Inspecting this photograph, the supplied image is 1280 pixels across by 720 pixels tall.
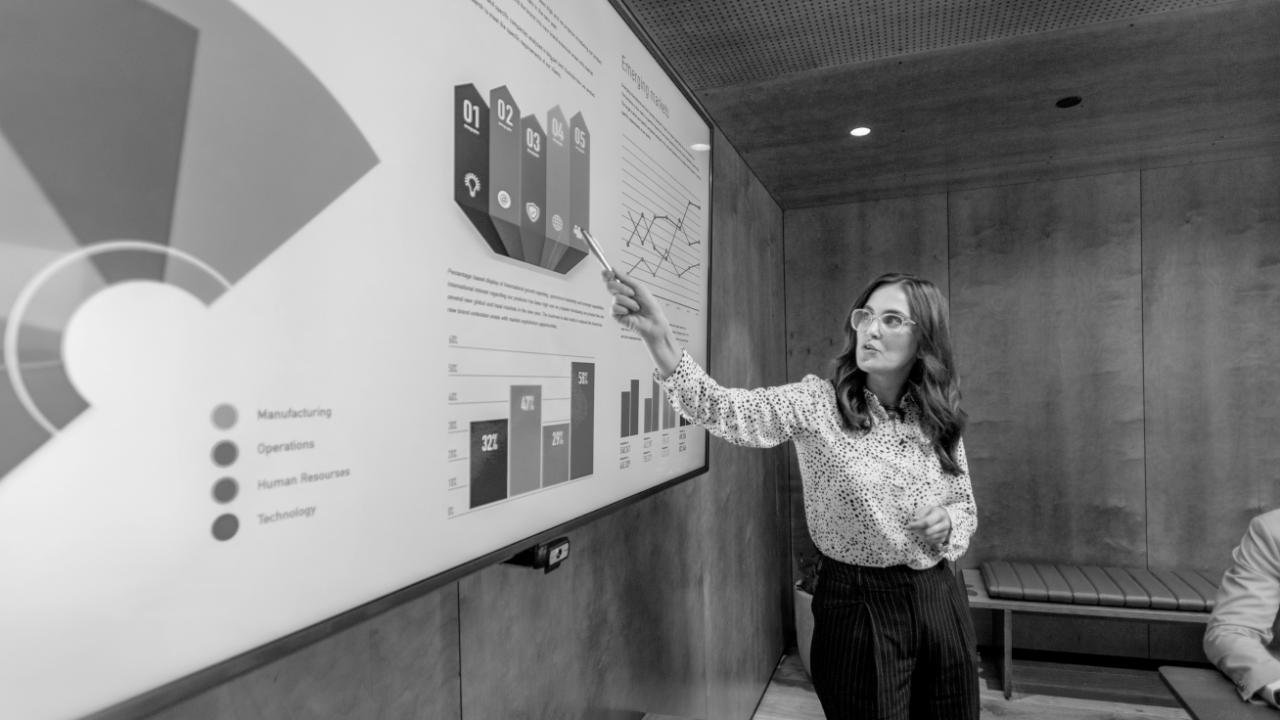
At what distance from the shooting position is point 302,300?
69cm

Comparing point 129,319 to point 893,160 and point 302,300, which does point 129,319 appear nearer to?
point 302,300

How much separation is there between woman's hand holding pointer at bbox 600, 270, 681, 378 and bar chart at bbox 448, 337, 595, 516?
0.42 feet

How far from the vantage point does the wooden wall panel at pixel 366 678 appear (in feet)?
2.52

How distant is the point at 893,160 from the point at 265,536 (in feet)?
10.5

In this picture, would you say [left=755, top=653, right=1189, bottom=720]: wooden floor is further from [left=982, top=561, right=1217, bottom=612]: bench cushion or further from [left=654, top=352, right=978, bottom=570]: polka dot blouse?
[left=654, top=352, right=978, bottom=570]: polka dot blouse

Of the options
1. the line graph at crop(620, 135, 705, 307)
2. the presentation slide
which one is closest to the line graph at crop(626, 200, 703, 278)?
the line graph at crop(620, 135, 705, 307)

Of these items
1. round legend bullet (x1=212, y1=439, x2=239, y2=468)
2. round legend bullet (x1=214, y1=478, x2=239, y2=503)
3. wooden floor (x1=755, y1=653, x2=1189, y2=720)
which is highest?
round legend bullet (x1=212, y1=439, x2=239, y2=468)

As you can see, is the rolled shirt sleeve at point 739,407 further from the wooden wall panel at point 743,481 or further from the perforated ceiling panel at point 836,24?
the perforated ceiling panel at point 836,24

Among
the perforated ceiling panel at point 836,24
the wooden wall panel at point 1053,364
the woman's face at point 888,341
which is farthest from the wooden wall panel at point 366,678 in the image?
the wooden wall panel at point 1053,364

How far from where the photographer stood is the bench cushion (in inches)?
120

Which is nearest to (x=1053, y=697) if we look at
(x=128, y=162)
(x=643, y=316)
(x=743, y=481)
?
(x=743, y=481)

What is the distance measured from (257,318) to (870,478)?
1.41 metres

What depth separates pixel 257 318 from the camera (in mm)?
646

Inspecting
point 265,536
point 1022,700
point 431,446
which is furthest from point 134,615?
point 1022,700
